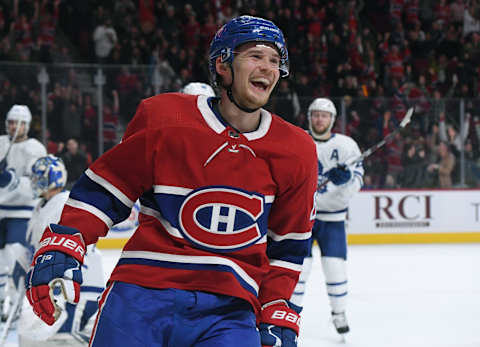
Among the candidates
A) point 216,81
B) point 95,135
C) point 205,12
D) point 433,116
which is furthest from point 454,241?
point 216,81

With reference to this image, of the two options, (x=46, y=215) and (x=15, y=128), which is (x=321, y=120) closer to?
(x=46, y=215)

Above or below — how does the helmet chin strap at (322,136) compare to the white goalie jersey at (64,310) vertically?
above

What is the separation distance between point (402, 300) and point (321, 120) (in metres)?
1.64

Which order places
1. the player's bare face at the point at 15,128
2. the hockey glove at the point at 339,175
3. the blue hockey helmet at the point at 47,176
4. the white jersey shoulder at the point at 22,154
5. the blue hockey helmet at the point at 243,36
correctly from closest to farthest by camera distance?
the blue hockey helmet at the point at 243,36, the blue hockey helmet at the point at 47,176, the hockey glove at the point at 339,175, the white jersey shoulder at the point at 22,154, the player's bare face at the point at 15,128

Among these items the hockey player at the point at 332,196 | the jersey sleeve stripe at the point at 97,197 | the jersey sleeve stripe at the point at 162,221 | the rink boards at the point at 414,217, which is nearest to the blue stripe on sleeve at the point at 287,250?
the jersey sleeve stripe at the point at 162,221

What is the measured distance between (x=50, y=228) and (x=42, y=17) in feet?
29.8

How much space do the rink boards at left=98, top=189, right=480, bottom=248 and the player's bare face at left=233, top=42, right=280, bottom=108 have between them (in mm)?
6943

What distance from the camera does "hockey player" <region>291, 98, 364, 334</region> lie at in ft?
14.6

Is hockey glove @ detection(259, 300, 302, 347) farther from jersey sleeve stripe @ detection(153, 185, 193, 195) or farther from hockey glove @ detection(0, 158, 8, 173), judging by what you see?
hockey glove @ detection(0, 158, 8, 173)

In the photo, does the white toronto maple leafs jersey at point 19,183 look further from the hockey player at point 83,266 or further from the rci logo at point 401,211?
the rci logo at point 401,211

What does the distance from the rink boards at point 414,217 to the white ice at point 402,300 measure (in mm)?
341

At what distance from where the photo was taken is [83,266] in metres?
3.65

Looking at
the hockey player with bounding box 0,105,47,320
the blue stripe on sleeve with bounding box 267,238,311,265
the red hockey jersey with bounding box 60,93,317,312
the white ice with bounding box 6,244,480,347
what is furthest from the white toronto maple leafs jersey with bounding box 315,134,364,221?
the red hockey jersey with bounding box 60,93,317,312

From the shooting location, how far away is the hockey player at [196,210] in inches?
60.2
